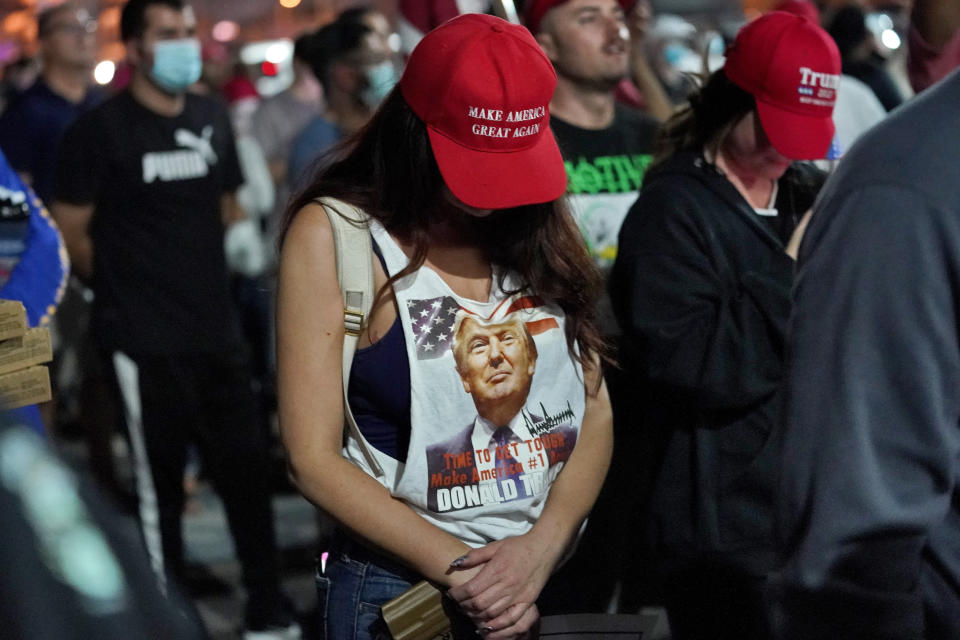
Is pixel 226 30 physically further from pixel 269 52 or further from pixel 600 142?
pixel 600 142

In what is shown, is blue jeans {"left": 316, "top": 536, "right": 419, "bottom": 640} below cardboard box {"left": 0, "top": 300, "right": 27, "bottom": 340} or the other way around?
below

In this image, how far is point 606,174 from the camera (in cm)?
388

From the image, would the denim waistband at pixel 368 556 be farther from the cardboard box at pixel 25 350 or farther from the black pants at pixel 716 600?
the black pants at pixel 716 600

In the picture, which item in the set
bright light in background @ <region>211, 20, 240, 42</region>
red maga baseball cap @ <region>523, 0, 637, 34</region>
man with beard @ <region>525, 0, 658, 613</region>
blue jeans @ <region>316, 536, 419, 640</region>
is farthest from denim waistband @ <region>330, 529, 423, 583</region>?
bright light in background @ <region>211, 20, 240, 42</region>

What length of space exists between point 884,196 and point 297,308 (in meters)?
1.20

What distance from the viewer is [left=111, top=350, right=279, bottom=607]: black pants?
4578mm

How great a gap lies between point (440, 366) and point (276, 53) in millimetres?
19885

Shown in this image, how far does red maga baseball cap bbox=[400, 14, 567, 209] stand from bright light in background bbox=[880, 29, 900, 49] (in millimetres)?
5342

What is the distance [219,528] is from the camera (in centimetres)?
614

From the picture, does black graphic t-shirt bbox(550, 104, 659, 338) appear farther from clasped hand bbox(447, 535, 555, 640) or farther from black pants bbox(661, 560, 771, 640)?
clasped hand bbox(447, 535, 555, 640)

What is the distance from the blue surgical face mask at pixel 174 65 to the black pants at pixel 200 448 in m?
1.12

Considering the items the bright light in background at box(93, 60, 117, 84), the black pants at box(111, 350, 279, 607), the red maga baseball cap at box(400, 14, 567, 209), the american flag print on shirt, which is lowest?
the bright light in background at box(93, 60, 117, 84)

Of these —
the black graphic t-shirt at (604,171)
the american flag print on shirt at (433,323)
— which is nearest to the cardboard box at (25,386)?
the american flag print on shirt at (433,323)

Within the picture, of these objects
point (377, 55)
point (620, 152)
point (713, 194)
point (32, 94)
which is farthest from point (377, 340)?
point (32, 94)
